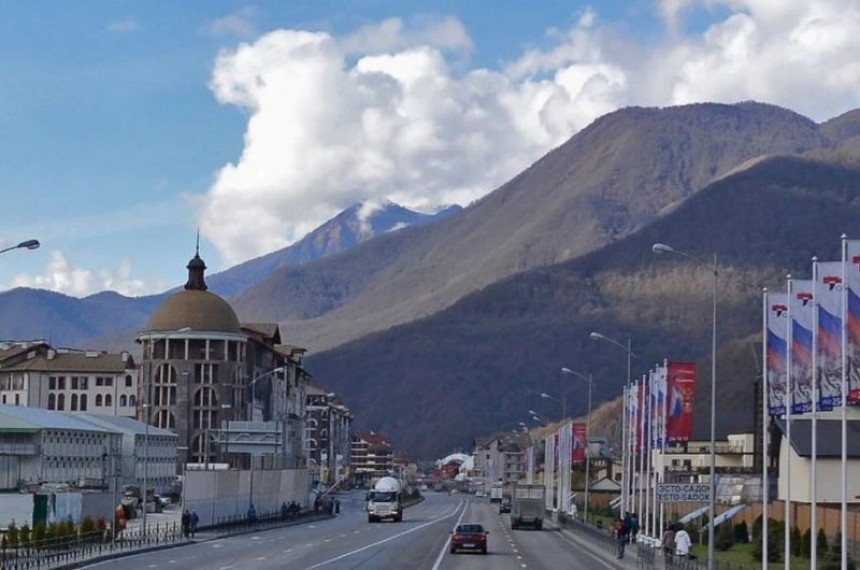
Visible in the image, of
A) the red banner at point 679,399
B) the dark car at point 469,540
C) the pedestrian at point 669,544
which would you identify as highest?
the red banner at point 679,399

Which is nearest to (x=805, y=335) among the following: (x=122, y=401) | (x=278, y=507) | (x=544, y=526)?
(x=544, y=526)

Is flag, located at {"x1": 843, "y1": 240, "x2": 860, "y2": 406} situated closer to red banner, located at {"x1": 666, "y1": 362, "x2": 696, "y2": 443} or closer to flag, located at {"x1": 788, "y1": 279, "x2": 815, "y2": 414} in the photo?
flag, located at {"x1": 788, "y1": 279, "x2": 815, "y2": 414}

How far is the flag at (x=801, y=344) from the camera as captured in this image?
42094 mm

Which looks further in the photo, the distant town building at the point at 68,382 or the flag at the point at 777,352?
the distant town building at the point at 68,382

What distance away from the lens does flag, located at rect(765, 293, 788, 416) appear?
4362 cm

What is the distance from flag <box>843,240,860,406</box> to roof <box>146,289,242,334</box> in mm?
143000

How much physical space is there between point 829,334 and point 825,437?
169ft

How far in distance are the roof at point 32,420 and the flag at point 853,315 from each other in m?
83.0

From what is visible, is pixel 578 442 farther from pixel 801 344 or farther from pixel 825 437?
pixel 801 344

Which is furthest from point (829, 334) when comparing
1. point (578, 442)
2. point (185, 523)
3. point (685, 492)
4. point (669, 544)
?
point (578, 442)

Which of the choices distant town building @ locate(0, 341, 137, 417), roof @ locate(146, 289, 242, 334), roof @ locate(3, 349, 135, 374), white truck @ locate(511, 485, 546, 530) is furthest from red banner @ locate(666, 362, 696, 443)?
roof @ locate(3, 349, 135, 374)

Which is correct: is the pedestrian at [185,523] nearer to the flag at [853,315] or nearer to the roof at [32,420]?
the roof at [32,420]

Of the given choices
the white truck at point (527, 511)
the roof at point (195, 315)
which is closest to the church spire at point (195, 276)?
the roof at point (195, 315)

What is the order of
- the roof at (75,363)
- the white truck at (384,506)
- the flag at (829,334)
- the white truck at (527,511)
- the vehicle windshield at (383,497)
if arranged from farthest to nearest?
the roof at (75,363) < the vehicle windshield at (383,497) < the white truck at (384,506) < the white truck at (527,511) < the flag at (829,334)
